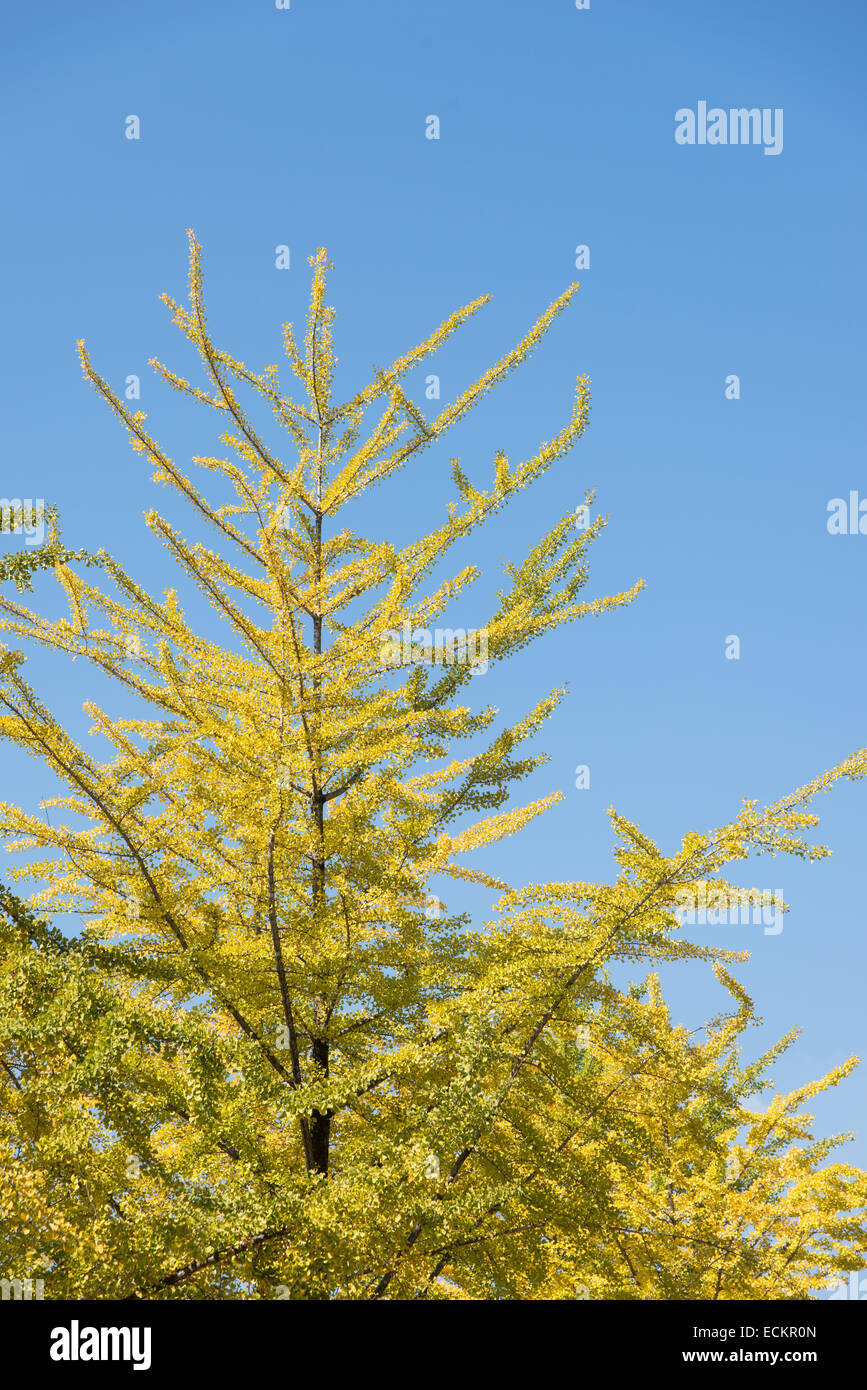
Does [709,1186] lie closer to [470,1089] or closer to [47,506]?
[470,1089]

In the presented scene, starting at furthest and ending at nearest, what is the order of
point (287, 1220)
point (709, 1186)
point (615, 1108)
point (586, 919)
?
1. point (709, 1186)
2. point (615, 1108)
3. point (586, 919)
4. point (287, 1220)

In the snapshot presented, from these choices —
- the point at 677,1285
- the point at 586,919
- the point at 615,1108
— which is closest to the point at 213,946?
the point at 586,919

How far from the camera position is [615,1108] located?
273 inches

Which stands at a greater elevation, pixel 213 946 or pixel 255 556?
pixel 255 556

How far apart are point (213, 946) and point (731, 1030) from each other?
6573 millimetres

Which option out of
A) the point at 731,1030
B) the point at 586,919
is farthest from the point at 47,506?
the point at 731,1030

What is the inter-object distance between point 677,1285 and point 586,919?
3.71 meters
